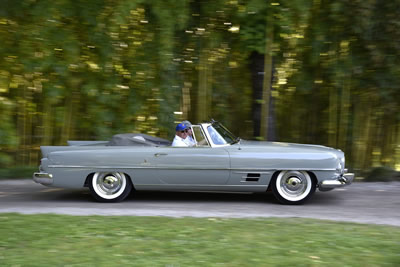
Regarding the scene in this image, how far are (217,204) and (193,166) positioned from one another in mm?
649

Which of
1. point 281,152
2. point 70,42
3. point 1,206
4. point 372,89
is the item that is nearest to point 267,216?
point 281,152

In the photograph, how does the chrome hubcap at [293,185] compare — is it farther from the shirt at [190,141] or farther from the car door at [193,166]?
the shirt at [190,141]

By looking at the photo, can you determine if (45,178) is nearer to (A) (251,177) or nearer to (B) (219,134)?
(B) (219,134)

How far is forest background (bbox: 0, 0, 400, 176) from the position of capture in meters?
9.30

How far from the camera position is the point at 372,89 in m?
9.78

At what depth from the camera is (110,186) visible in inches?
302

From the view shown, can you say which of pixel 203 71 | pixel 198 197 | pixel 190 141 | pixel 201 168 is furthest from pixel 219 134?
pixel 203 71

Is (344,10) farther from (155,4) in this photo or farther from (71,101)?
(71,101)

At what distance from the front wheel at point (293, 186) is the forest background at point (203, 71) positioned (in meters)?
2.73

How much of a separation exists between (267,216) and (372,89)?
177 inches

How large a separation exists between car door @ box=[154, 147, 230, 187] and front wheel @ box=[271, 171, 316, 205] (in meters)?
0.75

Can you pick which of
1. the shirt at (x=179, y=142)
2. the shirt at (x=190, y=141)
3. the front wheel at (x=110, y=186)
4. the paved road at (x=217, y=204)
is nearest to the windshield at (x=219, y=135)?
the shirt at (x=190, y=141)

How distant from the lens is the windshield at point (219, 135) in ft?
25.0

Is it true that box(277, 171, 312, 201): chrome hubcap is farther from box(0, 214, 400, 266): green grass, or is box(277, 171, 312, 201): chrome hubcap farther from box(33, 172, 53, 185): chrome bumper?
box(33, 172, 53, 185): chrome bumper
